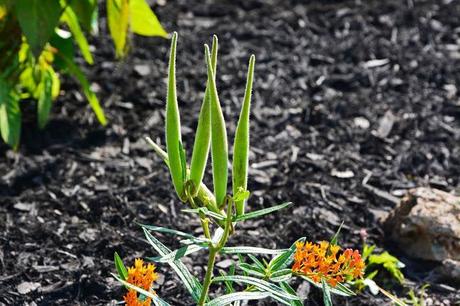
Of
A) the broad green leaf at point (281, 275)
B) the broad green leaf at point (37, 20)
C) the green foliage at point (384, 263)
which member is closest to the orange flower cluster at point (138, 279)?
the broad green leaf at point (281, 275)

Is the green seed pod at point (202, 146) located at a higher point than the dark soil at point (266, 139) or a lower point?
higher

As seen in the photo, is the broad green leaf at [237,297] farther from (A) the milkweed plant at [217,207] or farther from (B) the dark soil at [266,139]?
(B) the dark soil at [266,139]

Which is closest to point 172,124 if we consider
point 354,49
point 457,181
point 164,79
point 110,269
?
point 110,269

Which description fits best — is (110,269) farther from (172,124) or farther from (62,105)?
(62,105)

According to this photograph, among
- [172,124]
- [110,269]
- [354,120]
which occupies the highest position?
[172,124]

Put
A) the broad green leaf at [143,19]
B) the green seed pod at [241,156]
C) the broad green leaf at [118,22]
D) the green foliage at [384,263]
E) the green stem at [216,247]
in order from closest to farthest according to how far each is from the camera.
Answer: the green stem at [216,247] < the green seed pod at [241,156] < the green foliage at [384,263] < the broad green leaf at [118,22] < the broad green leaf at [143,19]

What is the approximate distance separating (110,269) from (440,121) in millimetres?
2497

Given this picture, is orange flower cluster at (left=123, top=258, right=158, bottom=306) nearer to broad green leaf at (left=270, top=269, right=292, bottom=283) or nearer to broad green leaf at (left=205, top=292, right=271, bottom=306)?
broad green leaf at (left=205, top=292, right=271, bottom=306)

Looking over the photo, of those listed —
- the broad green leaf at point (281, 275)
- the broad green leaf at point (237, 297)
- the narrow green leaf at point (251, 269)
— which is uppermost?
the narrow green leaf at point (251, 269)

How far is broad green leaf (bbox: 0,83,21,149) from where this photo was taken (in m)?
4.67

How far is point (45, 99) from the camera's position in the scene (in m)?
4.97

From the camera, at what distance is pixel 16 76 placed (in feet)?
16.0

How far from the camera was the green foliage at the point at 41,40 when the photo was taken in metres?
4.38

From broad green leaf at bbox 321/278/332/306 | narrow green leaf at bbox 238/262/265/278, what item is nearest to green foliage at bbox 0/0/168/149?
narrow green leaf at bbox 238/262/265/278
